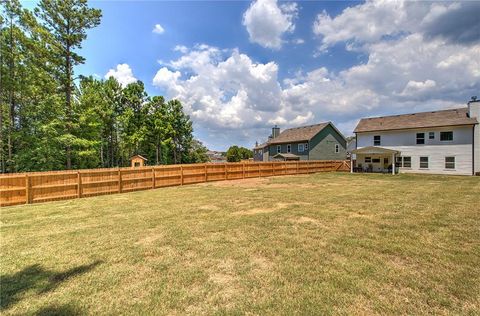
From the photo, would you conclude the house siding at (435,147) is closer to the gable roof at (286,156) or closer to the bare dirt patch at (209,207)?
the gable roof at (286,156)

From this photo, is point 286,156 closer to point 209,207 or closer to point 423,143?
point 423,143

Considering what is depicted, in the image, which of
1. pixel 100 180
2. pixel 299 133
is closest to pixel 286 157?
pixel 299 133

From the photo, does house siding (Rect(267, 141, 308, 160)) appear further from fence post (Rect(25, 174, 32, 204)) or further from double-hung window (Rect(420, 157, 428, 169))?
fence post (Rect(25, 174, 32, 204))

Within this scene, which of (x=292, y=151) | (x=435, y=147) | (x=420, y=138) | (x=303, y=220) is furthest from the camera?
(x=292, y=151)

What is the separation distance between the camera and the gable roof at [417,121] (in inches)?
824

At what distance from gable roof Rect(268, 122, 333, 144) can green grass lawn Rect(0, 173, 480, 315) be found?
2504 cm

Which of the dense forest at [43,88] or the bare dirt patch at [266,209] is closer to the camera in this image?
the bare dirt patch at [266,209]

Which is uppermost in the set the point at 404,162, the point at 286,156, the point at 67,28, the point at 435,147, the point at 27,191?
the point at 67,28

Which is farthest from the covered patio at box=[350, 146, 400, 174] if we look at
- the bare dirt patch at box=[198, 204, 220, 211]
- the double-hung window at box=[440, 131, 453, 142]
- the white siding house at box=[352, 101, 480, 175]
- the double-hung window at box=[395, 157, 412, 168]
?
the bare dirt patch at box=[198, 204, 220, 211]

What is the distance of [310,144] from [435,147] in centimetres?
1293

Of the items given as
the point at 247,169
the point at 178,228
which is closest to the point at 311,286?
the point at 178,228

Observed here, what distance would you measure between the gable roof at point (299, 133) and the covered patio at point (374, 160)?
22.0ft

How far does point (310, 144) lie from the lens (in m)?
31.1

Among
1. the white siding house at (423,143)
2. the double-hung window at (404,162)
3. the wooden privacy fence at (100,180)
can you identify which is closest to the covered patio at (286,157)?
the white siding house at (423,143)
